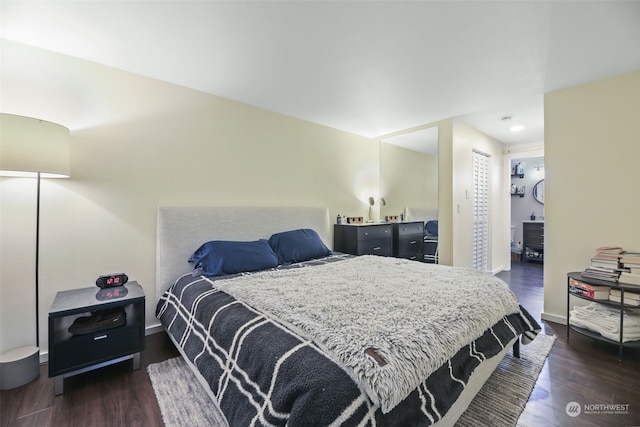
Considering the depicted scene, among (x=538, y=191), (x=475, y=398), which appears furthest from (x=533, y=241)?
(x=475, y=398)

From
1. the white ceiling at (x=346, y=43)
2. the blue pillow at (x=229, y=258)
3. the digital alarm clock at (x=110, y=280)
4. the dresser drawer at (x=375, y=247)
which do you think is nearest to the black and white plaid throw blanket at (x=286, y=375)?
the blue pillow at (x=229, y=258)

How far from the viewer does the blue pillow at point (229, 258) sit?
228 cm

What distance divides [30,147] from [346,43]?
218 centimetres

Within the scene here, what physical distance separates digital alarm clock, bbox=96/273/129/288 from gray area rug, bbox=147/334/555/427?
0.67 meters

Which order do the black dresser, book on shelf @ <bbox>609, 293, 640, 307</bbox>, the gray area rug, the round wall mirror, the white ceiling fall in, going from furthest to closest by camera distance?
1. the round wall mirror
2. the black dresser
3. book on shelf @ <bbox>609, 293, 640, 307</bbox>
4. the white ceiling
5. the gray area rug

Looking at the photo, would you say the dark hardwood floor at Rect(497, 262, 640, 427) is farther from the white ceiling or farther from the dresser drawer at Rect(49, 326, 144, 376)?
the dresser drawer at Rect(49, 326, 144, 376)

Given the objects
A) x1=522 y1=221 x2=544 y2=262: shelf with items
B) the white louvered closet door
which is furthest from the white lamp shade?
x1=522 y1=221 x2=544 y2=262: shelf with items

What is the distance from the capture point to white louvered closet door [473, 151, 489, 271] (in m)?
4.12

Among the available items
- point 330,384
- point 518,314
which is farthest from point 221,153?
point 518,314

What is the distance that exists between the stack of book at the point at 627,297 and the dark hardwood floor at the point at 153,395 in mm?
413

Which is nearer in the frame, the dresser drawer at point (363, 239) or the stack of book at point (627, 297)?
the stack of book at point (627, 297)

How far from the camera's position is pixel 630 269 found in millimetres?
2121

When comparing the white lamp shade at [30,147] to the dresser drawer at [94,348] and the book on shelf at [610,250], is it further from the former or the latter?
the book on shelf at [610,250]

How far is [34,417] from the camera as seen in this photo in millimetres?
1444
